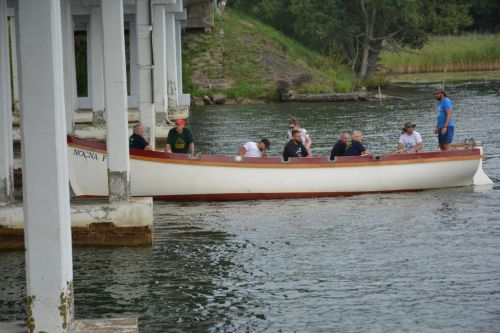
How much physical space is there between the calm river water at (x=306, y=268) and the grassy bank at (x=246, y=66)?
29.8 m

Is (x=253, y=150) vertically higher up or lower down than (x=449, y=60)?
lower down

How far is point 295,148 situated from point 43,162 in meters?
13.4

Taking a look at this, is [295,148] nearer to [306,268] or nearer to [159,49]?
[306,268]

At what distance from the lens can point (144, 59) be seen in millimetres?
26625

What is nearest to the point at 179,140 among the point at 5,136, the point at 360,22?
the point at 5,136

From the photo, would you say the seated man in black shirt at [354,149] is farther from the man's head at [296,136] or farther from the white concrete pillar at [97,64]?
the white concrete pillar at [97,64]

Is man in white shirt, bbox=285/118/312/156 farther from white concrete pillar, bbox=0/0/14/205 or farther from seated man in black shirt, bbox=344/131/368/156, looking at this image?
white concrete pillar, bbox=0/0/14/205

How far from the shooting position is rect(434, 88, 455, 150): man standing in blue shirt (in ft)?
80.4

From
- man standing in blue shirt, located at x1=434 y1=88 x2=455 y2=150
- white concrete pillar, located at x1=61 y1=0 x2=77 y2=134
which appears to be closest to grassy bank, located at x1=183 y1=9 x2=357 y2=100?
white concrete pillar, located at x1=61 y1=0 x2=77 y2=134

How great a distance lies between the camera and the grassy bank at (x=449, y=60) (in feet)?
228

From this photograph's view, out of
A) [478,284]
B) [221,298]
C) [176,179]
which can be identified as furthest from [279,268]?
[176,179]

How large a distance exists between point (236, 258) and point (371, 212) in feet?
16.1

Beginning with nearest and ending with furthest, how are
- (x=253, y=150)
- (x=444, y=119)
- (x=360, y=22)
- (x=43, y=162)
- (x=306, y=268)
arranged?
(x=43, y=162) < (x=306, y=268) < (x=253, y=150) < (x=444, y=119) < (x=360, y=22)

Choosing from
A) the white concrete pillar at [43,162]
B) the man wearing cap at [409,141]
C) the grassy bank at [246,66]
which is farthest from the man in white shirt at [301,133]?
the grassy bank at [246,66]
